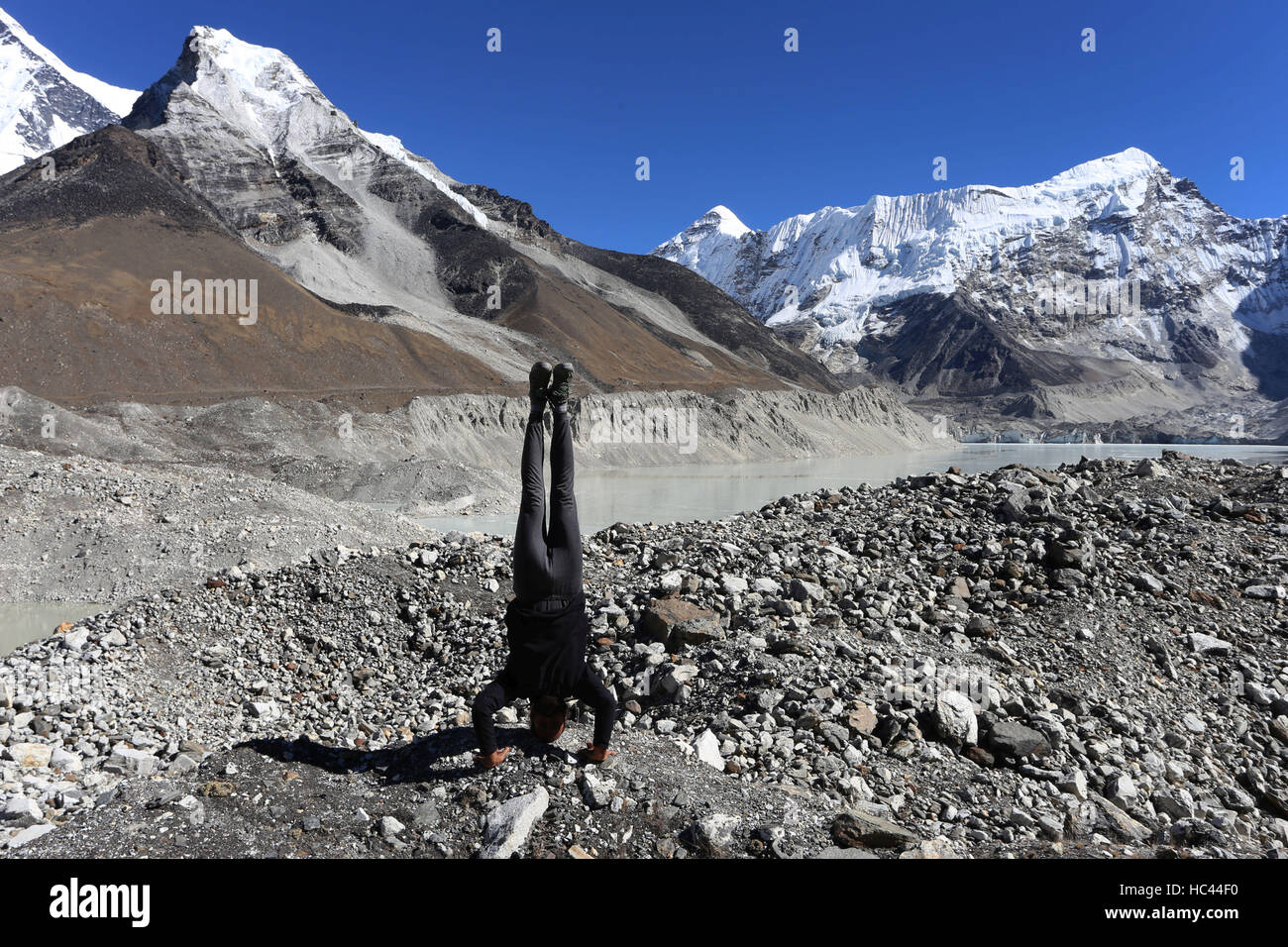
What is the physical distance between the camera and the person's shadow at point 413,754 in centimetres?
480

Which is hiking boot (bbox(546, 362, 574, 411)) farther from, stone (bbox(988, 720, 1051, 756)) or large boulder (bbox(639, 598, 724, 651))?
stone (bbox(988, 720, 1051, 756))

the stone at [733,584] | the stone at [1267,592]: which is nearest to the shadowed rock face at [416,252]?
the stone at [733,584]

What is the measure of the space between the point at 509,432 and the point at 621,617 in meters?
43.9

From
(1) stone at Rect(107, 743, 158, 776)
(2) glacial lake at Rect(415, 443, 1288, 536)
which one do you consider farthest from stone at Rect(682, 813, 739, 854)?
(2) glacial lake at Rect(415, 443, 1288, 536)

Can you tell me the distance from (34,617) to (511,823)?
13729 millimetres

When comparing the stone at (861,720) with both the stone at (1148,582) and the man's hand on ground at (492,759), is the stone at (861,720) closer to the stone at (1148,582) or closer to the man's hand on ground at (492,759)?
the man's hand on ground at (492,759)

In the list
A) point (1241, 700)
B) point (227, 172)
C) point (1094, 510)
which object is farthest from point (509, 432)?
point (227, 172)

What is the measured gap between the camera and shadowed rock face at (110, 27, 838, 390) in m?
87.4

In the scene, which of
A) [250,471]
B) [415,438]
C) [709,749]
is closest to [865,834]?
[709,749]

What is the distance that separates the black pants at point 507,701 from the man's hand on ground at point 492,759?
0.03 m

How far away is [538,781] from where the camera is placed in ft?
14.8

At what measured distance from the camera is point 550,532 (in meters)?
4.71

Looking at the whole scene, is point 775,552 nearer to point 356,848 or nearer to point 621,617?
point 621,617

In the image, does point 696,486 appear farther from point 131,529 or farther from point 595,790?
point 595,790
